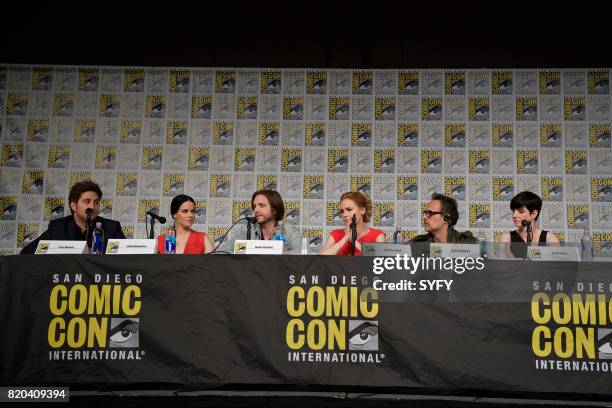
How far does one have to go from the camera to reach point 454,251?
3439 mm

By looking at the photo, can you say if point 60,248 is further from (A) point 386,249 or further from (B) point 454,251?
(B) point 454,251

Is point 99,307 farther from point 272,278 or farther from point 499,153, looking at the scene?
point 499,153

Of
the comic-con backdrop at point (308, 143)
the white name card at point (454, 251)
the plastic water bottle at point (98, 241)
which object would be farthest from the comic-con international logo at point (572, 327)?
the comic-con backdrop at point (308, 143)

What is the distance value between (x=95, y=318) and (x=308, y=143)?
11.1 ft

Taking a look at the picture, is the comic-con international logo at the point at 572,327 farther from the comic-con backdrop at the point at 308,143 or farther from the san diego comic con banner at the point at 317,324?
the comic-con backdrop at the point at 308,143

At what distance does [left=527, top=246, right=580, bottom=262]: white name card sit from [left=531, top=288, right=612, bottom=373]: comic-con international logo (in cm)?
16

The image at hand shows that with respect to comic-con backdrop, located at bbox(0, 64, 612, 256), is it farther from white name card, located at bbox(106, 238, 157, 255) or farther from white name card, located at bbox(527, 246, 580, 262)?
white name card, located at bbox(527, 246, 580, 262)

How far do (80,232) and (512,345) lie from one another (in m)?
2.89

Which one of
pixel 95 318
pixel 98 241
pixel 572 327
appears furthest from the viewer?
pixel 98 241

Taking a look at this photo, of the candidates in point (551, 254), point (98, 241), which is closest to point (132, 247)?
point (98, 241)

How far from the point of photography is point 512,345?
128 inches

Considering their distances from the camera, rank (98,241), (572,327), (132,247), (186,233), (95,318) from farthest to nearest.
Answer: (186,233)
(98,241)
(132,247)
(95,318)
(572,327)

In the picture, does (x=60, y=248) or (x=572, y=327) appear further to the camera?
(x=60, y=248)

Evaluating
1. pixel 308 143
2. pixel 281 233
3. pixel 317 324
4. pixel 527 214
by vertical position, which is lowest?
pixel 317 324
